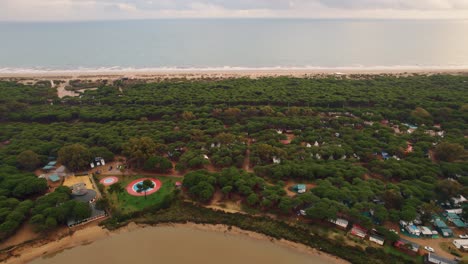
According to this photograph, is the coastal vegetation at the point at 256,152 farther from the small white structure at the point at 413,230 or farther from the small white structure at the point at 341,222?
the small white structure at the point at 413,230

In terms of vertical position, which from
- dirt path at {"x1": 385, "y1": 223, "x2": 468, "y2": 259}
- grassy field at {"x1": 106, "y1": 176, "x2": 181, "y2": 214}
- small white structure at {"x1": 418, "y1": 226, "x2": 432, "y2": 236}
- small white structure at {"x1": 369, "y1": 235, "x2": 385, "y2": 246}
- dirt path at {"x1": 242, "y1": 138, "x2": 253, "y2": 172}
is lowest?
dirt path at {"x1": 385, "y1": 223, "x2": 468, "y2": 259}

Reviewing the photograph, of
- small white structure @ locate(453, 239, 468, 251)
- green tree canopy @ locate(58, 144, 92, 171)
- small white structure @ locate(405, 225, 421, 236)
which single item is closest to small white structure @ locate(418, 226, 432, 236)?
small white structure @ locate(405, 225, 421, 236)

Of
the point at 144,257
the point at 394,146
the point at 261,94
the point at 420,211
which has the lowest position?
the point at 144,257

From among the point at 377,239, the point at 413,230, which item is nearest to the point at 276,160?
the point at 377,239

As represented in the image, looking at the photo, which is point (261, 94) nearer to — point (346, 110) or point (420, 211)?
point (346, 110)

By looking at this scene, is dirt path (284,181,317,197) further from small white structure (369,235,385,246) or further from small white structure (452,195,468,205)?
small white structure (452,195,468,205)

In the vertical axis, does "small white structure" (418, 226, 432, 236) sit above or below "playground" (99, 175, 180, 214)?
below

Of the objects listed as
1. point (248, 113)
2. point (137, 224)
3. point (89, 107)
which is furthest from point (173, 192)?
point (89, 107)
